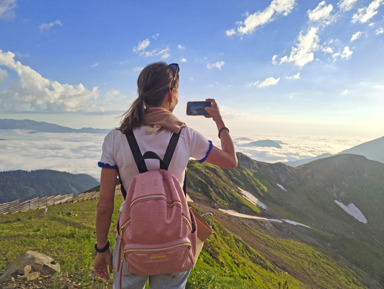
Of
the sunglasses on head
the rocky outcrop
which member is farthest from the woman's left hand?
the rocky outcrop

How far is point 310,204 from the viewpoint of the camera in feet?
362

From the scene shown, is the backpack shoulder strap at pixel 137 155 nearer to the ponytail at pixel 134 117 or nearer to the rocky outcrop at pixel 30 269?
the ponytail at pixel 134 117

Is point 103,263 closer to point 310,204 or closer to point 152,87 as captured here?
point 152,87

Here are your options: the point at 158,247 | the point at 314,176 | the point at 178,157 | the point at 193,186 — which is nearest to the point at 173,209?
the point at 158,247

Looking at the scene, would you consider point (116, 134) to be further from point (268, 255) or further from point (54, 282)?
point (268, 255)

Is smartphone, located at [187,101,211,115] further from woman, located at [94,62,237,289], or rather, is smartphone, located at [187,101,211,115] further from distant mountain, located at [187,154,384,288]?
distant mountain, located at [187,154,384,288]

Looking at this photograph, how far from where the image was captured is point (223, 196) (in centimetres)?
7450

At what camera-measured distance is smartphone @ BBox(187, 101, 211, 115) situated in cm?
356

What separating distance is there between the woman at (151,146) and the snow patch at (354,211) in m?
137

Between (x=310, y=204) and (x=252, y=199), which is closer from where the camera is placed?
(x=252, y=199)

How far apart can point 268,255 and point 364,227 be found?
91336 mm

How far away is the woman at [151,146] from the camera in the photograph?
8.79 feet

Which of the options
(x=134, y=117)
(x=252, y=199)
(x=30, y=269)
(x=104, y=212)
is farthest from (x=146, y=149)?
(x=252, y=199)

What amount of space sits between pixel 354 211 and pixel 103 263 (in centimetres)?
14074
